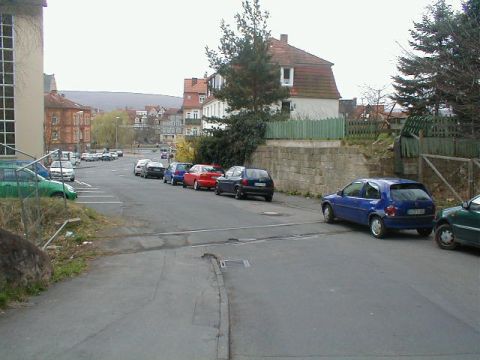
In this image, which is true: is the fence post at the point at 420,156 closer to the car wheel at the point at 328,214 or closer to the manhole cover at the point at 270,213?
the car wheel at the point at 328,214

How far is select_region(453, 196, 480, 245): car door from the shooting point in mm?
10863

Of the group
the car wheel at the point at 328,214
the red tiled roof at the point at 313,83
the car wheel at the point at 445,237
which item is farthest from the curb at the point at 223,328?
the red tiled roof at the point at 313,83

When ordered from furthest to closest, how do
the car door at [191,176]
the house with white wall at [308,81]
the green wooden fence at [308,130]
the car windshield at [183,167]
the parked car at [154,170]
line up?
the house with white wall at [308,81], the parked car at [154,170], the car windshield at [183,167], the car door at [191,176], the green wooden fence at [308,130]

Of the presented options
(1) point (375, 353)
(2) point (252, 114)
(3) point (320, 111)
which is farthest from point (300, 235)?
(3) point (320, 111)

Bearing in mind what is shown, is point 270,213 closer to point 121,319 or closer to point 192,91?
point 121,319

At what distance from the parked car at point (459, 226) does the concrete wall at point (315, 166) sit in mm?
8321

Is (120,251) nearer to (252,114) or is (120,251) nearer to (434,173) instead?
(434,173)

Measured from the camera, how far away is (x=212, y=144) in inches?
1467

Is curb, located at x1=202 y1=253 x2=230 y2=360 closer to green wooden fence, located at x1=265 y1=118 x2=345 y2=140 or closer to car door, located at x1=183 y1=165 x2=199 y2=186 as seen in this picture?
green wooden fence, located at x1=265 y1=118 x2=345 y2=140

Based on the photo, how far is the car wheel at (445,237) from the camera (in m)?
11.7

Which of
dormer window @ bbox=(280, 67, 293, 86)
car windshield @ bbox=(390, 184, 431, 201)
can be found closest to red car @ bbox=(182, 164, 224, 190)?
car windshield @ bbox=(390, 184, 431, 201)

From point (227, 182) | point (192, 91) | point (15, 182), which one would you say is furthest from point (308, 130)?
point (192, 91)

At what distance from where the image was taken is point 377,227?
13.8m

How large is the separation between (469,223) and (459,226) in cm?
29
